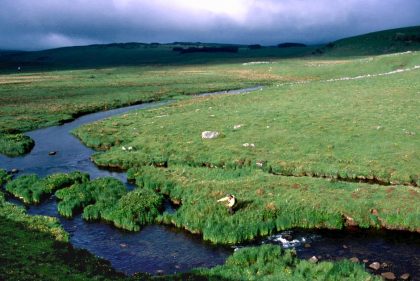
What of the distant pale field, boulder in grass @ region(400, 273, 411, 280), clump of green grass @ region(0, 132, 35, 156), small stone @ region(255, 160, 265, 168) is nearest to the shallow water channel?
boulder in grass @ region(400, 273, 411, 280)

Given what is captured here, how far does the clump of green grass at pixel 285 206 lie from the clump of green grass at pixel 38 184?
8374 millimetres

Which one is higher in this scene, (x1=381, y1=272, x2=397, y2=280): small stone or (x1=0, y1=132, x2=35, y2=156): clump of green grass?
(x1=0, y1=132, x2=35, y2=156): clump of green grass

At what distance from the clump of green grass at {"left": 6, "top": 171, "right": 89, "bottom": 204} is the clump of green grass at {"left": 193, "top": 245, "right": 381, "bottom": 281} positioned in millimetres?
16513

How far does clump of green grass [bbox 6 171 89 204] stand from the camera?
99.7ft

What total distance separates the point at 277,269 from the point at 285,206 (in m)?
7.30

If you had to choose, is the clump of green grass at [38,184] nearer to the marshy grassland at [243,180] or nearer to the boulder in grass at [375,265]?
the marshy grassland at [243,180]

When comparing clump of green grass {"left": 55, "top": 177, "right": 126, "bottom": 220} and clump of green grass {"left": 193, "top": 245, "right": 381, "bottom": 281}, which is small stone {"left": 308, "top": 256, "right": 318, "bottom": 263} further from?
clump of green grass {"left": 55, "top": 177, "right": 126, "bottom": 220}

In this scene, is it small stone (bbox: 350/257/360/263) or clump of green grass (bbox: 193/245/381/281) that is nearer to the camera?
clump of green grass (bbox: 193/245/381/281)

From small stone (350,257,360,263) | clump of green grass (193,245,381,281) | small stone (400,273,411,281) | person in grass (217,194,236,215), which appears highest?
person in grass (217,194,236,215)

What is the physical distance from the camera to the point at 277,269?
1878 centimetres

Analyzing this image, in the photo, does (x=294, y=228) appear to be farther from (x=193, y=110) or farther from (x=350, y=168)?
(x=193, y=110)

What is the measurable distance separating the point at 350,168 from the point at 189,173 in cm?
1213

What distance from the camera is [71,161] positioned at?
40.0m

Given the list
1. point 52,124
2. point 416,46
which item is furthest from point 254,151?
point 416,46
